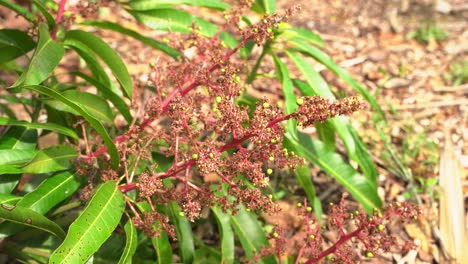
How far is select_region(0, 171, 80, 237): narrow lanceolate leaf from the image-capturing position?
201cm

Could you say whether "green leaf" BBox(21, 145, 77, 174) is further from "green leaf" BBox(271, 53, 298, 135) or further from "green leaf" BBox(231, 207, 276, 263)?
"green leaf" BBox(271, 53, 298, 135)

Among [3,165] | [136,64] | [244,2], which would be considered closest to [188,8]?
[136,64]

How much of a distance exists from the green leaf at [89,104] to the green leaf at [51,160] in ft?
0.57

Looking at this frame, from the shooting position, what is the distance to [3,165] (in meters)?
2.01

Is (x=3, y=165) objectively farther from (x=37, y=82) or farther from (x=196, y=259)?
(x=196, y=259)

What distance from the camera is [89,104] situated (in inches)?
89.1

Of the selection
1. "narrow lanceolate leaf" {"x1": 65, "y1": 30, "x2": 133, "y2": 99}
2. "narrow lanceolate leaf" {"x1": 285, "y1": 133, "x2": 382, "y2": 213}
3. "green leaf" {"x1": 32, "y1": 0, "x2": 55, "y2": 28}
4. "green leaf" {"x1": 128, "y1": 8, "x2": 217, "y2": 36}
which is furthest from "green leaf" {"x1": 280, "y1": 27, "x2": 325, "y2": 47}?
"green leaf" {"x1": 32, "y1": 0, "x2": 55, "y2": 28}

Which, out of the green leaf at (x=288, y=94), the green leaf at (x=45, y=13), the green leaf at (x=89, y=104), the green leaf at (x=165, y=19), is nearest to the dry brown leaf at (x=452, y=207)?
the green leaf at (x=288, y=94)

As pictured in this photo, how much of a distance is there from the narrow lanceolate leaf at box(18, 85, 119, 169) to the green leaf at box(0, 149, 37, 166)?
1.17 ft

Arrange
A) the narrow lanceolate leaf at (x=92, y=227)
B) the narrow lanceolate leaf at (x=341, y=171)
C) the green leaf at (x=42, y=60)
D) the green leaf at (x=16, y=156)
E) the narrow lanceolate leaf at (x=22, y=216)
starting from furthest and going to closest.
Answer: the narrow lanceolate leaf at (x=341, y=171) < the green leaf at (x=16, y=156) < the green leaf at (x=42, y=60) < the narrow lanceolate leaf at (x=22, y=216) < the narrow lanceolate leaf at (x=92, y=227)

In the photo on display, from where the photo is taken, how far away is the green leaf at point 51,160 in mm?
1992

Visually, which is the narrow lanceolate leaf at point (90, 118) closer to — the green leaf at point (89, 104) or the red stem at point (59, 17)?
the green leaf at point (89, 104)

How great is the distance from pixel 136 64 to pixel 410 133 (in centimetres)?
202

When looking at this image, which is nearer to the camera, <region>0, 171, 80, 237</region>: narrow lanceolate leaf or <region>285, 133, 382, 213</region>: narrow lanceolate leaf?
<region>0, 171, 80, 237</region>: narrow lanceolate leaf
